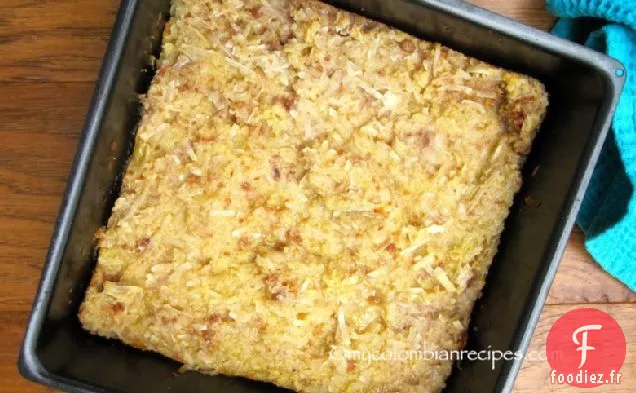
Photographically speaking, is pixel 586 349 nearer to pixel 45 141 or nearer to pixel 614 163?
pixel 614 163

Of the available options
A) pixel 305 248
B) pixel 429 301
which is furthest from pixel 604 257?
pixel 305 248

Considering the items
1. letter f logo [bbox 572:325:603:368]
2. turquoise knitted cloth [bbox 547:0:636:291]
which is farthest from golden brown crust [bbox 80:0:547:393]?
letter f logo [bbox 572:325:603:368]

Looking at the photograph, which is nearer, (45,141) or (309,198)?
(309,198)

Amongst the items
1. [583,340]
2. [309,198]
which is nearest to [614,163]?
[583,340]

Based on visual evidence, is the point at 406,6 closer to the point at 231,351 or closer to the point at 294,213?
the point at 294,213

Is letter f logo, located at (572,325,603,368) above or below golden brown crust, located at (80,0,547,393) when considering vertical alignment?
below

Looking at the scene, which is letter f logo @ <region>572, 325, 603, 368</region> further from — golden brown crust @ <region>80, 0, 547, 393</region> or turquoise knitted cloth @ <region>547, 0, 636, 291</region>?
golden brown crust @ <region>80, 0, 547, 393</region>

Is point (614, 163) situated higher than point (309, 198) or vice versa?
point (614, 163)
